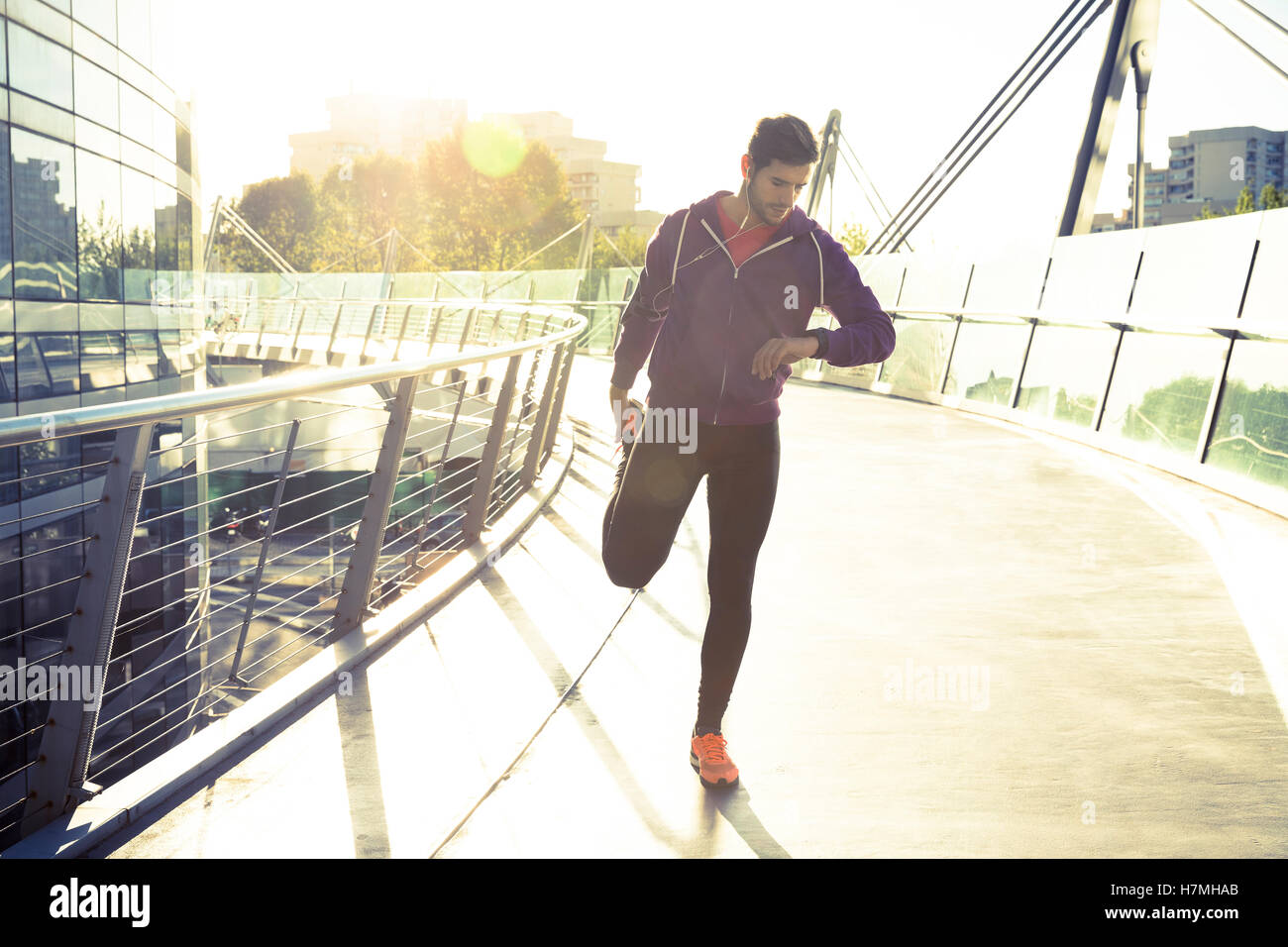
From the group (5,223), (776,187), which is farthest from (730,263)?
(5,223)

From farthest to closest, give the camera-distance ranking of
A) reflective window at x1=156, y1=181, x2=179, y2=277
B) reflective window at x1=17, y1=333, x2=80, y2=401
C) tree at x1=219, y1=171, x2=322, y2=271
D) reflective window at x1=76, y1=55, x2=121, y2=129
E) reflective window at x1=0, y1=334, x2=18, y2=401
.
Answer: tree at x1=219, y1=171, x2=322, y2=271 → reflective window at x1=156, y1=181, x2=179, y2=277 → reflective window at x1=76, y1=55, x2=121, y2=129 → reflective window at x1=17, y1=333, x2=80, y2=401 → reflective window at x1=0, y1=334, x2=18, y2=401

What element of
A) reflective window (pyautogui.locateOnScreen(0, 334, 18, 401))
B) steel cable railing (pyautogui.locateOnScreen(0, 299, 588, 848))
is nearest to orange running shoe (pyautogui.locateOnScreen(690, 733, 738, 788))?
steel cable railing (pyautogui.locateOnScreen(0, 299, 588, 848))

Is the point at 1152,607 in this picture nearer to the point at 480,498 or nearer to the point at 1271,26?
the point at 480,498

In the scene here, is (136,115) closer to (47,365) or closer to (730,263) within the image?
(47,365)

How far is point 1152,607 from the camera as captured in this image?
18.9 feet

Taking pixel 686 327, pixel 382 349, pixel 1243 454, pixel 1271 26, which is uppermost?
pixel 1271 26

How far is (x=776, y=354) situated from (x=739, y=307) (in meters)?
0.24

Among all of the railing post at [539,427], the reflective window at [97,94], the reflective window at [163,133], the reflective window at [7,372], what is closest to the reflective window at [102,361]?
the reflective window at [7,372]

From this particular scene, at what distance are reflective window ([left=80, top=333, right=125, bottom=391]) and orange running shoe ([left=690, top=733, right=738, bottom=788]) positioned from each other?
60.8 ft

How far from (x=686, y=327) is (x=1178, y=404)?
8.38 metres

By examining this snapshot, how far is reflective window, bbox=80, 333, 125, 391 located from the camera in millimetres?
19875

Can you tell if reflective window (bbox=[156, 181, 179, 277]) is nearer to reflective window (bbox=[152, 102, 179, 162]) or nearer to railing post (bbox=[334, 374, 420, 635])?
reflective window (bbox=[152, 102, 179, 162])
